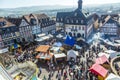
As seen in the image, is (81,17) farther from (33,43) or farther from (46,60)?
(46,60)

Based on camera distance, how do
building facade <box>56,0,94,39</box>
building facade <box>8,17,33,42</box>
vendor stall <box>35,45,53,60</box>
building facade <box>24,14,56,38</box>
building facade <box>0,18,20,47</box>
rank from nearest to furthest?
vendor stall <box>35,45,53,60</box>, building facade <box>0,18,20,47</box>, building facade <box>8,17,33,42</box>, building facade <box>56,0,94,39</box>, building facade <box>24,14,56,38</box>

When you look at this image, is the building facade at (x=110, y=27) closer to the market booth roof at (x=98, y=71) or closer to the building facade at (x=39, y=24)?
the building facade at (x=39, y=24)

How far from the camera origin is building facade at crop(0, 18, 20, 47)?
1802 inches

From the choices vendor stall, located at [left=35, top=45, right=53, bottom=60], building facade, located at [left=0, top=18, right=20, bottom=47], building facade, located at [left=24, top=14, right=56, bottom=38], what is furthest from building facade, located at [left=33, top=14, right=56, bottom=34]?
vendor stall, located at [left=35, top=45, right=53, bottom=60]

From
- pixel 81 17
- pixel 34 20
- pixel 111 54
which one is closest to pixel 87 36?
pixel 81 17

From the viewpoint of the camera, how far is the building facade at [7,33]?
45.8 metres

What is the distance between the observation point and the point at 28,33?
5425 centimetres

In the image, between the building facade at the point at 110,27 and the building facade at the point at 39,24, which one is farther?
the building facade at the point at 39,24

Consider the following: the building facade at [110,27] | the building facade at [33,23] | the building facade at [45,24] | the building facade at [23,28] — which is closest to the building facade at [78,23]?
the building facade at [110,27]

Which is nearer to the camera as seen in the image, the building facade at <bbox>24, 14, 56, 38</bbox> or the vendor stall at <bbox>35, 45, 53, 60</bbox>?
the vendor stall at <bbox>35, 45, 53, 60</bbox>

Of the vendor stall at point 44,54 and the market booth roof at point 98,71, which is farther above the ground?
the market booth roof at point 98,71

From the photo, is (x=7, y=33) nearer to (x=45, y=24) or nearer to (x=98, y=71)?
(x=45, y=24)

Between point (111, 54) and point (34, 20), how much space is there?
3144 cm

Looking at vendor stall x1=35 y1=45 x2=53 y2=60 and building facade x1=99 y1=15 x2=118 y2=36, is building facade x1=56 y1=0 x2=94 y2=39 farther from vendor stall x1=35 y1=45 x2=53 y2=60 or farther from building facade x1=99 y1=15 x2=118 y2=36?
vendor stall x1=35 y1=45 x2=53 y2=60
